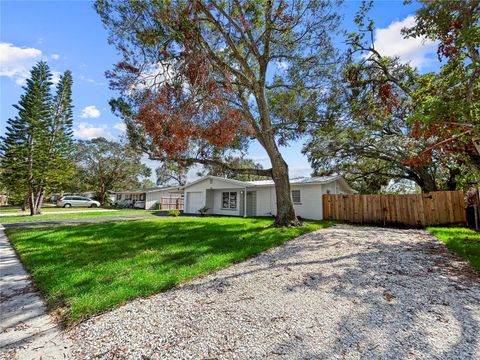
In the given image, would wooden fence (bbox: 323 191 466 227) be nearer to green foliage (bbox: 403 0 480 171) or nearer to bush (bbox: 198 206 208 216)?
green foliage (bbox: 403 0 480 171)

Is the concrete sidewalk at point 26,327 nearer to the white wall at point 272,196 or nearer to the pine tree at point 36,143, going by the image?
the white wall at point 272,196

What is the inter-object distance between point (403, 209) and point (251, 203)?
9.86 m

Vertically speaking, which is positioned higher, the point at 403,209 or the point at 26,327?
the point at 403,209

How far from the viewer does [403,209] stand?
1187cm

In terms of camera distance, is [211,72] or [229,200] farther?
[229,200]

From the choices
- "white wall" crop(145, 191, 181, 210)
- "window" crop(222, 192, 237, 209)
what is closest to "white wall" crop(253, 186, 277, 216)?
"window" crop(222, 192, 237, 209)

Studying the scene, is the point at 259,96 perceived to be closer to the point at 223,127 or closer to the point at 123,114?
the point at 223,127

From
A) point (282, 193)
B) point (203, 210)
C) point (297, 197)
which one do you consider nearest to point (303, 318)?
point (282, 193)

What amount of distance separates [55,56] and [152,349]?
861 cm

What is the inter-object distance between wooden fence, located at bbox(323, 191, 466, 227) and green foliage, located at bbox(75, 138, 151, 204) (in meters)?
31.2

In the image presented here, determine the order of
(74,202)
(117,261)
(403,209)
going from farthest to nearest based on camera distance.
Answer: (74,202), (403,209), (117,261)

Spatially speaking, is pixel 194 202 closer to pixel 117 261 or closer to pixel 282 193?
pixel 282 193

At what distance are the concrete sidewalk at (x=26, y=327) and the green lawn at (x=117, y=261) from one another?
18cm

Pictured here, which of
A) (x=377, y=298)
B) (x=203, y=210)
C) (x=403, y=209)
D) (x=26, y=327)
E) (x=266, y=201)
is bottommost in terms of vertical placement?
(x=26, y=327)
